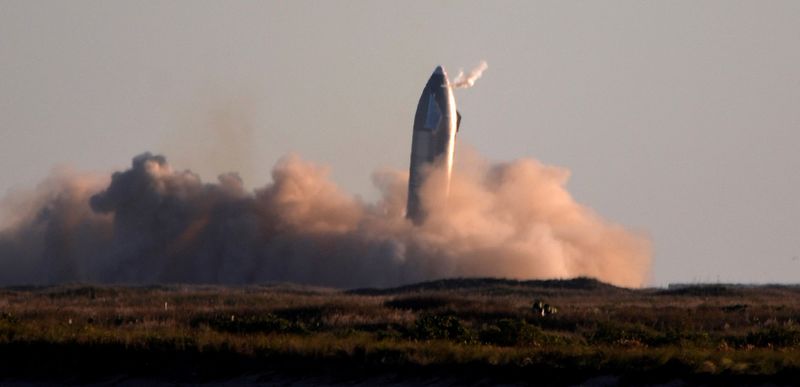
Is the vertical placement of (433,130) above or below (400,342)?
above

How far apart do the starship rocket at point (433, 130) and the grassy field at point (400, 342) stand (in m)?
30.9

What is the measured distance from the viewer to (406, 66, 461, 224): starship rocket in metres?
95.4

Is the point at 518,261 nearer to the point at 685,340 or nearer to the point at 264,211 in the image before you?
the point at 264,211

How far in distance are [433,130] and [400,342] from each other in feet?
182

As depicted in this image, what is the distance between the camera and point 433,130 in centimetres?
9562

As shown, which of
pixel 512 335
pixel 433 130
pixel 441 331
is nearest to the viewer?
pixel 512 335

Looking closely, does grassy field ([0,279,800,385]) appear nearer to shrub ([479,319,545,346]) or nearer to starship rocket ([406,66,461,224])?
shrub ([479,319,545,346])

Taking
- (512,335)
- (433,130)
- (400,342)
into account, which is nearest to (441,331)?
(512,335)

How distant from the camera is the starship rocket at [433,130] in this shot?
95.4m

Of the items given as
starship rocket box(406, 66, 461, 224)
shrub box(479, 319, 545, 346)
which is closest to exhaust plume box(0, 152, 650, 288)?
starship rocket box(406, 66, 461, 224)

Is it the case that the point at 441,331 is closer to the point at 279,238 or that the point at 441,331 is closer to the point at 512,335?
the point at 512,335

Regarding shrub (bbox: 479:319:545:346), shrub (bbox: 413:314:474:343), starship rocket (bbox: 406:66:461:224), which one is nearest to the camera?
shrub (bbox: 479:319:545:346)

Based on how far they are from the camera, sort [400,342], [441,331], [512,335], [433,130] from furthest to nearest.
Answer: [433,130] → [441,331] → [512,335] → [400,342]

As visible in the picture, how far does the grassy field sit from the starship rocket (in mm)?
30877
